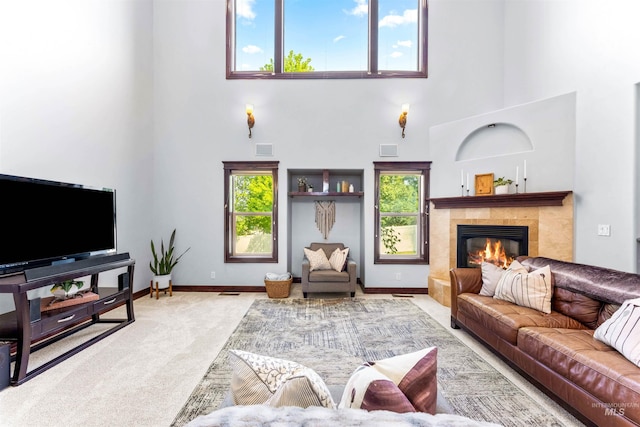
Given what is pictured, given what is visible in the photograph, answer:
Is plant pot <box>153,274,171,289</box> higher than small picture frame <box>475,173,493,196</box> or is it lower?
lower

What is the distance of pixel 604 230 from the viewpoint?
3156mm

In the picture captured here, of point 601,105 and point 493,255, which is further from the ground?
point 601,105

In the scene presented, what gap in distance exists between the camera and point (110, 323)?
3.48 m

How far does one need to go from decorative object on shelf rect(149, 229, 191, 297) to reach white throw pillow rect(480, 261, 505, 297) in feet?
14.8

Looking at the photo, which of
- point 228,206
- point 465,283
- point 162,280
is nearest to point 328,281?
point 465,283

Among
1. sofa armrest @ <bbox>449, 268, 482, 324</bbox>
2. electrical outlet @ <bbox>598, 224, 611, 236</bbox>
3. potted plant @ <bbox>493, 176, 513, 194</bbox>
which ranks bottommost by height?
sofa armrest @ <bbox>449, 268, 482, 324</bbox>

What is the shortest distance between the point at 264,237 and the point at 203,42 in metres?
3.60

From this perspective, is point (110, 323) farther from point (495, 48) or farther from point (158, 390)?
point (495, 48)

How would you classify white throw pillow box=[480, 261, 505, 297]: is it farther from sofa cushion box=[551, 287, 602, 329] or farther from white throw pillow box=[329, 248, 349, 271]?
white throw pillow box=[329, 248, 349, 271]

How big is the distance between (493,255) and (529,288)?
68.9 inches

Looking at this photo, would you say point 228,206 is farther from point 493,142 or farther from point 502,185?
point 493,142

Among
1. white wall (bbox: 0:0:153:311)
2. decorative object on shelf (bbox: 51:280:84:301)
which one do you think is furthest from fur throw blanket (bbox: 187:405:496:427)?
white wall (bbox: 0:0:153:311)

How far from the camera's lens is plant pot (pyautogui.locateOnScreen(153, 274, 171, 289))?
4613 millimetres

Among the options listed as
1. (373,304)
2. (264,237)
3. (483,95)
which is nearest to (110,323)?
(264,237)
